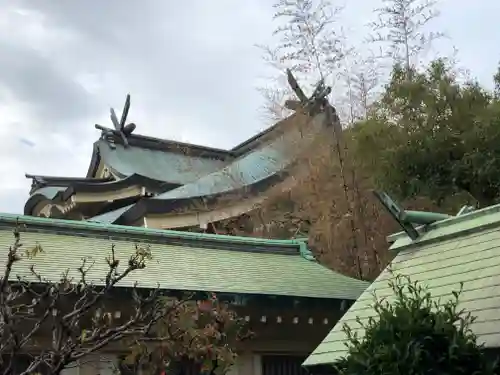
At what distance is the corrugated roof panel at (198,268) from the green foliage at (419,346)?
9.96 feet

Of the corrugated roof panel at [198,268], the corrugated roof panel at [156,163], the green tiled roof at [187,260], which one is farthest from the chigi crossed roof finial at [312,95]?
the corrugated roof panel at [156,163]

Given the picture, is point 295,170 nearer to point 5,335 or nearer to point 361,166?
point 361,166

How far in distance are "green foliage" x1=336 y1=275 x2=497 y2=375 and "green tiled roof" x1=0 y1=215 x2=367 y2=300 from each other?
3013mm

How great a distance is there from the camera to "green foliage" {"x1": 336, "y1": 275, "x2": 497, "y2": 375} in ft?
13.1

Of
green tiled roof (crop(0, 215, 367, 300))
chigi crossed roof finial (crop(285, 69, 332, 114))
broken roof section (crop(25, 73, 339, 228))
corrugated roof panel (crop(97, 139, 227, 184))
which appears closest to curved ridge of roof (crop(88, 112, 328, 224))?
broken roof section (crop(25, 73, 339, 228))

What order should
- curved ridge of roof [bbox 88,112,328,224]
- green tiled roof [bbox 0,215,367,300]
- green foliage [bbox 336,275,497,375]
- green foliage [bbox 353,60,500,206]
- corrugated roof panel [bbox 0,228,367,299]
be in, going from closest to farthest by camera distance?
green foliage [bbox 336,275,497,375] → corrugated roof panel [bbox 0,228,367,299] → green tiled roof [bbox 0,215,367,300] → green foliage [bbox 353,60,500,206] → curved ridge of roof [bbox 88,112,328,224]

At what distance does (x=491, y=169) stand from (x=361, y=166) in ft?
6.53

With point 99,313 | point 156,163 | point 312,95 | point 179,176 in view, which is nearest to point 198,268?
point 99,313

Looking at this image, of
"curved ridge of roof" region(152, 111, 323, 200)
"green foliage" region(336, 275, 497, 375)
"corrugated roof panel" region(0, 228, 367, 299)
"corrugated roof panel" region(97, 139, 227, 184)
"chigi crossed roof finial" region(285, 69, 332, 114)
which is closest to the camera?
"green foliage" region(336, 275, 497, 375)

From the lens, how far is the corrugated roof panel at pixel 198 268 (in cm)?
700

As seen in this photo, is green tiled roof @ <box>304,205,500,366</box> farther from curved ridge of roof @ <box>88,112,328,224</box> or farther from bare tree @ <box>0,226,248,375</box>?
curved ridge of roof @ <box>88,112,328,224</box>

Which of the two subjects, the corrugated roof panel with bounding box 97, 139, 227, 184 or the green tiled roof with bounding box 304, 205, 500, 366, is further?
the corrugated roof panel with bounding box 97, 139, 227, 184

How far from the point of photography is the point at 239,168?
14.7 m

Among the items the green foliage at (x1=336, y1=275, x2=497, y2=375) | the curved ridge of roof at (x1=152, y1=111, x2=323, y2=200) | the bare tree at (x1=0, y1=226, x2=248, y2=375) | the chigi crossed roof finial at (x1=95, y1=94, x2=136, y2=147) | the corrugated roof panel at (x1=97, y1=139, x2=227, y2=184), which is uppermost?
the chigi crossed roof finial at (x1=95, y1=94, x2=136, y2=147)
